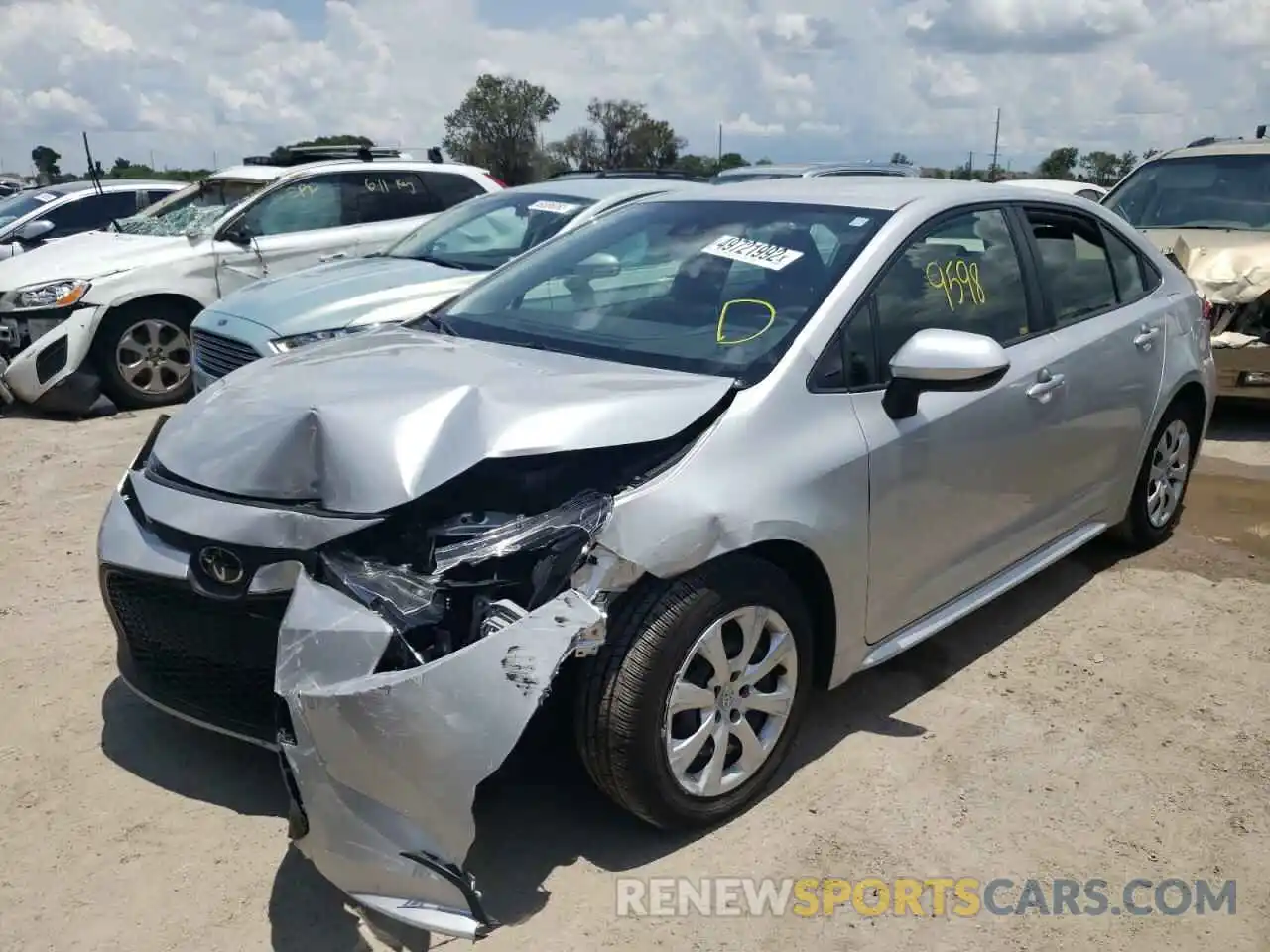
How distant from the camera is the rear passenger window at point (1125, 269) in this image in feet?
15.3

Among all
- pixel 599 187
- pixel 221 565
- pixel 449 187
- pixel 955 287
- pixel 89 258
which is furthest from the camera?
pixel 449 187

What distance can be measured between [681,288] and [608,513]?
4.01ft

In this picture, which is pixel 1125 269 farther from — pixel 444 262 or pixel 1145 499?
pixel 444 262

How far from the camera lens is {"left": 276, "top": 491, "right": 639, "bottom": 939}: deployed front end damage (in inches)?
94.9

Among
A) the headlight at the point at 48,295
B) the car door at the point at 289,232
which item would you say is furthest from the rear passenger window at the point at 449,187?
the headlight at the point at 48,295

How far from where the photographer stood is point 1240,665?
164 inches

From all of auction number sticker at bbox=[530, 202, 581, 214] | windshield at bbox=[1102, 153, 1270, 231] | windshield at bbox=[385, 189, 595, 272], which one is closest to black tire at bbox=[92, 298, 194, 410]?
windshield at bbox=[385, 189, 595, 272]

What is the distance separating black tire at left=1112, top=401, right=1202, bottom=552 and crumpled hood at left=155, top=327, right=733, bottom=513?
268 cm

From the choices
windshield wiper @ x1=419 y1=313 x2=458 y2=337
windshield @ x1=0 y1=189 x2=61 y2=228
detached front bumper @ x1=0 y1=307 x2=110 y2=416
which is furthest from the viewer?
windshield @ x1=0 y1=189 x2=61 y2=228

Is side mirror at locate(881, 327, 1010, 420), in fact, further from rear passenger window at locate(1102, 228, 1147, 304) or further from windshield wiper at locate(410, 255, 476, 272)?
windshield wiper at locate(410, 255, 476, 272)

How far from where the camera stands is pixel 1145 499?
5004 mm

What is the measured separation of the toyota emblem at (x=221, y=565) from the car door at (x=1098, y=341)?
9.43 ft

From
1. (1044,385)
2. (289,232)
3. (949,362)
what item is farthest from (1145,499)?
(289,232)

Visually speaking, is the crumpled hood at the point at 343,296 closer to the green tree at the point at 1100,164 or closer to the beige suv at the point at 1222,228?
the beige suv at the point at 1222,228
